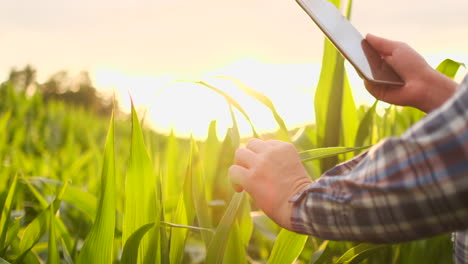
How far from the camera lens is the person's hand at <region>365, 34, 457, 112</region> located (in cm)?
77

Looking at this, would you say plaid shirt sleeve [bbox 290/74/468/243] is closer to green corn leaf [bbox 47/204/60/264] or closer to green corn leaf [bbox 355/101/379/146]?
green corn leaf [bbox 47/204/60/264]

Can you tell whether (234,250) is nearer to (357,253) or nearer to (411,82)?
(357,253)

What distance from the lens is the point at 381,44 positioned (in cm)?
78

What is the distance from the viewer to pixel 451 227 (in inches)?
20.3

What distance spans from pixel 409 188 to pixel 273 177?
0.62 ft

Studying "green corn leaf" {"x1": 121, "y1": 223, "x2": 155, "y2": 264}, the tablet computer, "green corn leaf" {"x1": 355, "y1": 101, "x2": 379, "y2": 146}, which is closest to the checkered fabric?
the tablet computer

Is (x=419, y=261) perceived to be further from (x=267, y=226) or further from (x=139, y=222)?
(x=139, y=222)

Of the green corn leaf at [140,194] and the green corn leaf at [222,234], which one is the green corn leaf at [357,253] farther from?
the green corn leaf at [140,194]

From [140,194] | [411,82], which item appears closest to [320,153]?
[411,82]

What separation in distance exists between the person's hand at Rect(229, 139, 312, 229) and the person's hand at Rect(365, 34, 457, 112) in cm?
21

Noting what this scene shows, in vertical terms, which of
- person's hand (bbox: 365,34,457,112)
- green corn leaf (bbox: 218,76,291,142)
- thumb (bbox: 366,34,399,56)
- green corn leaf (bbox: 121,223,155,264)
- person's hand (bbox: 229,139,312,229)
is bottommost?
green corn leaf (bbox: 121,223,155,264)

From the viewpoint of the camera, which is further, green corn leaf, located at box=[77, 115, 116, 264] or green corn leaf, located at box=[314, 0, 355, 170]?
green corn leaf, located at box=[314, 0, 355, 170]

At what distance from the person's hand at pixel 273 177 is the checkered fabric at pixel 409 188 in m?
0.06

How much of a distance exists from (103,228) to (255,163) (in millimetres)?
310
